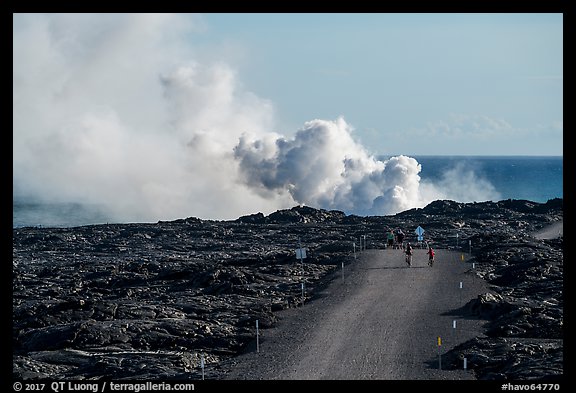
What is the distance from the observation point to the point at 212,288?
55.8m

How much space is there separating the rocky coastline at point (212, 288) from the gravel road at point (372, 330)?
1.17 m

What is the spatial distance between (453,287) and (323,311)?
9.78 m

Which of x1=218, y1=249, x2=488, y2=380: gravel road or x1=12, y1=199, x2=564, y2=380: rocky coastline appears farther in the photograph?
x1=12, y1=199, x2=564, y2=380: rocky coastline

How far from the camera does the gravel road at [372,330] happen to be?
116 feet

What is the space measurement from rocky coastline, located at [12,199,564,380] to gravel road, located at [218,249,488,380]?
1175mm

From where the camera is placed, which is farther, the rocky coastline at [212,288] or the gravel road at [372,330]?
the rocky coastline at [212,288]

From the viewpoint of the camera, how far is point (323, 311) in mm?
Result: 46906

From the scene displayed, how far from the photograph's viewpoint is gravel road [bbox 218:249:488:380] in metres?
35.5

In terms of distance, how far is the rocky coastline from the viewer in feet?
124

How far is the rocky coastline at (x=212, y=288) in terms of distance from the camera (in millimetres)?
37656

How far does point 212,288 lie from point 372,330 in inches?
644

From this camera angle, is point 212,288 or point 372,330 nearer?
point 372,330
